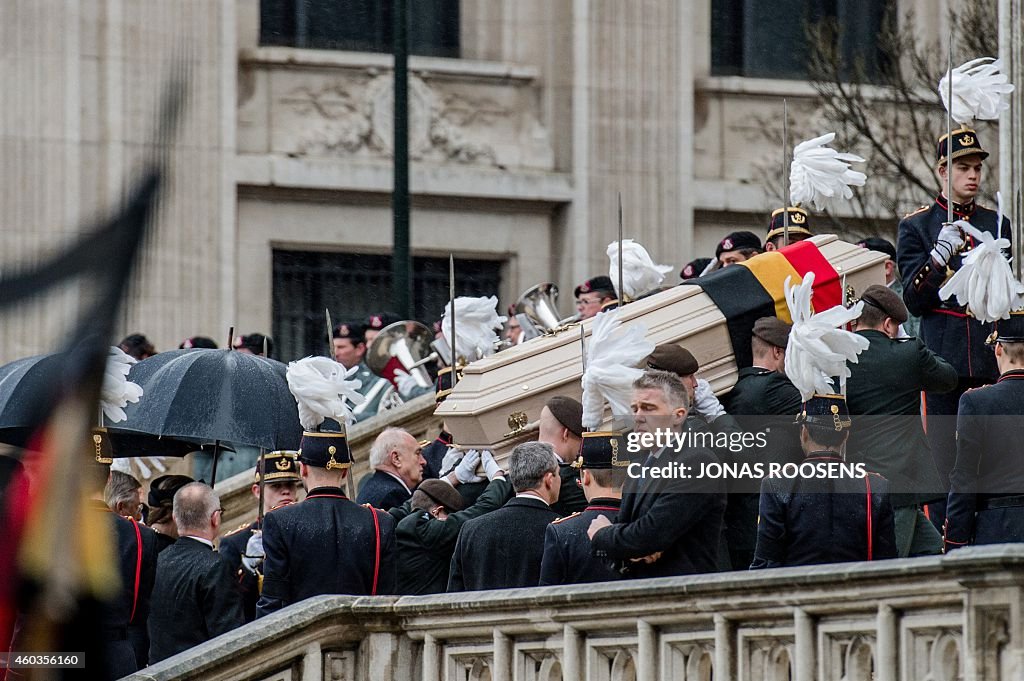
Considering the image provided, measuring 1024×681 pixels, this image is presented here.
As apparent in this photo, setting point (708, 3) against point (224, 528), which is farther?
point (708, 3)

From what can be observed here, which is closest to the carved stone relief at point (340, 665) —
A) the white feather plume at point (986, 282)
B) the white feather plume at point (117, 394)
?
the white feather plume at point (117, 394)

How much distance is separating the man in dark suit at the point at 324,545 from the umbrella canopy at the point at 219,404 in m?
1.93

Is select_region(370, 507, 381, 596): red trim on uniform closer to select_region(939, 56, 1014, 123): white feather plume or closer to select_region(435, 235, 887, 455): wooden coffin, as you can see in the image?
select_region(435, 235, 887, 455): wooden coffin

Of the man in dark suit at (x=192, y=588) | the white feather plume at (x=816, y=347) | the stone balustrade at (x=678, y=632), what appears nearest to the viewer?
the stone balustrade at (x=678, y=632)

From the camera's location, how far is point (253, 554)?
9.49 meters

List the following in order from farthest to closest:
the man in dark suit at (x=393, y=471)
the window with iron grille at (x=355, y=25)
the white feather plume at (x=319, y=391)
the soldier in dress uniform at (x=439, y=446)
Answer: the window with iron grille at (x=355, y=25), the soldier in dress uniform at (x=439, y=446), the man in dark suit at (x=393, y=471), the white feather plume at (x=319, y=391)

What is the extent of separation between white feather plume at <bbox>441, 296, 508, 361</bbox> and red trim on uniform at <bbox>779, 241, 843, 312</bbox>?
2318 mm

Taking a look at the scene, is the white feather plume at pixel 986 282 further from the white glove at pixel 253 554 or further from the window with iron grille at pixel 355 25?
the window with iron grille at pixel 355 25

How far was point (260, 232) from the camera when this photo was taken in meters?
21.2

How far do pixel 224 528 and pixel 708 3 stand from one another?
34.7 feet

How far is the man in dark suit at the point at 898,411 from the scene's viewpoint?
27.6 ft

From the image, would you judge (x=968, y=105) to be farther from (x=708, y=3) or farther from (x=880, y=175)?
(x=708, y=3)

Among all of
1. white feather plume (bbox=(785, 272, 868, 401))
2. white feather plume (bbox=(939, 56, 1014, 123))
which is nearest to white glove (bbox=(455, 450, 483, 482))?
white feather plume (bbox=(785, 272, 868, 401))

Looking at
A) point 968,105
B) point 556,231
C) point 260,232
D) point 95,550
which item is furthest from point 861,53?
point 95,550
